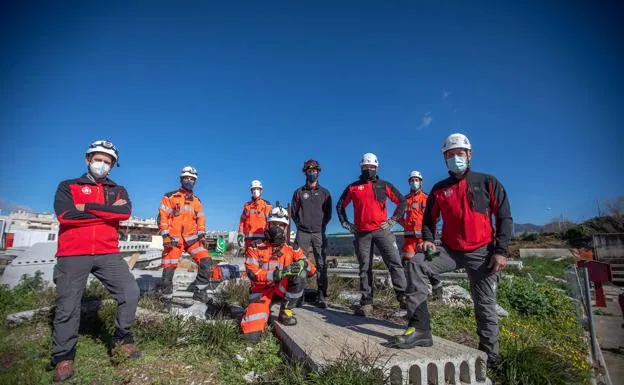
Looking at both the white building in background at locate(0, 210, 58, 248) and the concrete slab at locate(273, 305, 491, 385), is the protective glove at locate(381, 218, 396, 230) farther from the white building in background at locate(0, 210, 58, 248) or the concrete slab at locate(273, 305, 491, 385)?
the white building in background at locate(0, 210, 58, 248)

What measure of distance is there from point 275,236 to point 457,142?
2.64m

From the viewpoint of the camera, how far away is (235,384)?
9.66 ft

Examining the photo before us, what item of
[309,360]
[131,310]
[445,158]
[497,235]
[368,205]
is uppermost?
[445,158]

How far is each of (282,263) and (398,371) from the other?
221cm

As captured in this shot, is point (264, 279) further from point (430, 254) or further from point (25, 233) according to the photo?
point (25, 233)

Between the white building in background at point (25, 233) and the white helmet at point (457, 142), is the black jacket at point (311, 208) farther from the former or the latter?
the white building in background at point (25, 233)

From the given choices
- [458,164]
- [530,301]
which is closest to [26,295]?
[458,164]

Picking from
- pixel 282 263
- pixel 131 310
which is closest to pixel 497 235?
pixel 282 263

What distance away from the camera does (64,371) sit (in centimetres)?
294

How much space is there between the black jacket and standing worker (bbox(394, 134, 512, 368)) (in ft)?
8.74

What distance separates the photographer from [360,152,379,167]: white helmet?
5555 mm

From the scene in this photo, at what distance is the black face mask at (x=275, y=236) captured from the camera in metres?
4.43

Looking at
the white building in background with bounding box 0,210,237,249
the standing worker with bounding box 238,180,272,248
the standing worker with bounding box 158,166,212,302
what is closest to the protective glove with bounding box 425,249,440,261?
the standing worker with bounding box 158,166,212,302

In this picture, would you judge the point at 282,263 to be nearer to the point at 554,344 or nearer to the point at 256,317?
the point at 256,317
